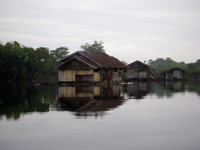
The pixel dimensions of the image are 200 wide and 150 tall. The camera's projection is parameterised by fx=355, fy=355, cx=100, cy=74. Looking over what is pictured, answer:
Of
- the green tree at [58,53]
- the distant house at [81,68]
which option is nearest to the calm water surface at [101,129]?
the distant house at [81,68]

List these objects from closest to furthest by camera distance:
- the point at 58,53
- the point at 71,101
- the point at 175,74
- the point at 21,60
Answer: the point at 71,101 → the point at 21,60 → the point at 175,74 → the point at 58,53

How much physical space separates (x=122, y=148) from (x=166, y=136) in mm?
2025

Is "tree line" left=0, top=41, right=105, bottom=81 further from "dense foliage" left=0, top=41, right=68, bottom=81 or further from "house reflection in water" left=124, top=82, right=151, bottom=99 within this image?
"house reflection in water" left=124, top=82, right=151, bottom=99

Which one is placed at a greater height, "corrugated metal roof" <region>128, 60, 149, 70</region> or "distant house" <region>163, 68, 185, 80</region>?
"corrugated metal roof" <region>128, 60, 149, 70</region>

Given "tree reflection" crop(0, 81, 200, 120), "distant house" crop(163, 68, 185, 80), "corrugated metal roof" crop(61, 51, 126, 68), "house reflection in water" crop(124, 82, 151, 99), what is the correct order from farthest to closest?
"distant house" crop(163, 68, 185, 80) → "corrugated metal roof" crop(61, 51, 126, 68) → "house reflection in water" crop(124, 82, 151, 99) → "tree reflection" crop(0, 81, 200, 120)

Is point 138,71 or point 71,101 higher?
point 138,71

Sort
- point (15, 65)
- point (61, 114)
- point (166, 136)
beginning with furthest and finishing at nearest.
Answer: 1. point (15, 65)
2. point (61, 114)
3. point (166, 136)

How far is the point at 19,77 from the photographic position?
2901 inches

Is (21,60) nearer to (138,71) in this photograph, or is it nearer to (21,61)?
(21,61)

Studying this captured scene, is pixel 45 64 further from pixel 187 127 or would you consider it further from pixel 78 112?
pixel 187 127

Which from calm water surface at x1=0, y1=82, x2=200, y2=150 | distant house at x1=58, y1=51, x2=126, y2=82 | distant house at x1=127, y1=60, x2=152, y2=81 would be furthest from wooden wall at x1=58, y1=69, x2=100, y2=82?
calm water surface at x1=0, y1=82, x2=200, y2=150

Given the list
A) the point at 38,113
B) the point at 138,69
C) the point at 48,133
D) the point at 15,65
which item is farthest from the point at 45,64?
the point at 48,133

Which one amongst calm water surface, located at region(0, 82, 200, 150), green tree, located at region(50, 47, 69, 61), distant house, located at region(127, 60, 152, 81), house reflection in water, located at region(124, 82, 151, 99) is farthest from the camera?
green tree, located at region(50, 47, 69, 61)

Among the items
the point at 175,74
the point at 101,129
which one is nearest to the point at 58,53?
the point at 175,74
